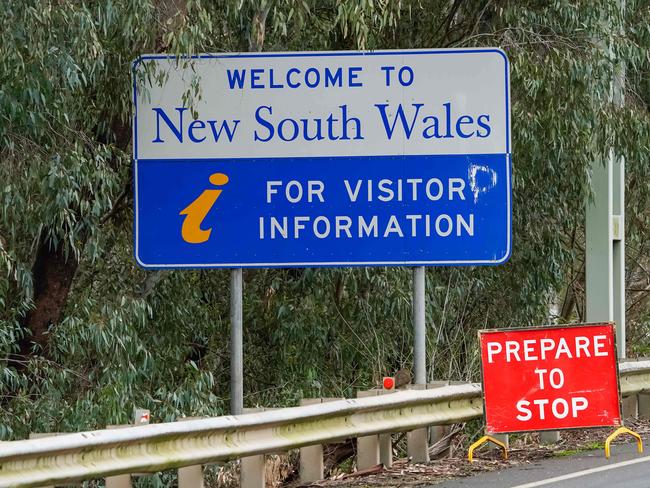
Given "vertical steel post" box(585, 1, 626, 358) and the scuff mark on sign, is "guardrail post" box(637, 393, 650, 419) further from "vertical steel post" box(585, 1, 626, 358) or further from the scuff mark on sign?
the scuff mark on sign

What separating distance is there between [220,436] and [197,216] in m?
3.32

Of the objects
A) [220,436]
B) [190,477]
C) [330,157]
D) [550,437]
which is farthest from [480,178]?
[190,477]

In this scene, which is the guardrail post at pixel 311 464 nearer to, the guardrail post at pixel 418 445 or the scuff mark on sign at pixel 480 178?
the guardrail post at pixel 418 445

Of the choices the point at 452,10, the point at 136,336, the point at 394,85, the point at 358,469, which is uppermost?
the point at 452,10

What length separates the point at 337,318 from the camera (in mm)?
15977

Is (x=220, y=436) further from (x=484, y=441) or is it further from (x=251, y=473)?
(x=484, y=441)

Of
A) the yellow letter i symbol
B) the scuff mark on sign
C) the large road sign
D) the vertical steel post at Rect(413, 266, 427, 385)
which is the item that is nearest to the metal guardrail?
the vertical steel post at Rect(413, 266, 427, 385)

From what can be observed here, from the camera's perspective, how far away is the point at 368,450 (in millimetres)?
11039

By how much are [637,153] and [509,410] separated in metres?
6.05

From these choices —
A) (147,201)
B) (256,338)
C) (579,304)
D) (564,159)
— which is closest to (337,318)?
(256,338)

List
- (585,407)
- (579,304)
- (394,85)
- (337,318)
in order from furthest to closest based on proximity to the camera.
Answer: (579,304) → (337,318) → (394,85) → (585,407)

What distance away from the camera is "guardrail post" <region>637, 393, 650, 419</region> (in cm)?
1466

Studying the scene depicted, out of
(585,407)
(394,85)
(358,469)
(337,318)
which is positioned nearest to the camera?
(358,469)

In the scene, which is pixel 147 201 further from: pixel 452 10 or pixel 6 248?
pixel 452 10
